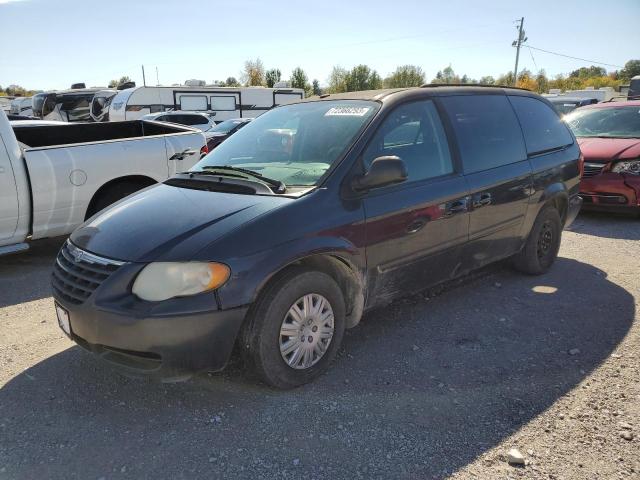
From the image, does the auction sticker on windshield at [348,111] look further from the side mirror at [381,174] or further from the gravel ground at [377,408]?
the gravel ground at [377,408]

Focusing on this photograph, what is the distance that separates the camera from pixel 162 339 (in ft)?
8.54

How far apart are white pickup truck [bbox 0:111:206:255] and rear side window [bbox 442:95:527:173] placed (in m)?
2.56

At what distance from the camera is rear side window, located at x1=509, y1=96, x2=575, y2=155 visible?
15.5 feet

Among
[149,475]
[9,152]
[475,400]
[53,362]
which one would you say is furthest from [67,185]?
[475,400]

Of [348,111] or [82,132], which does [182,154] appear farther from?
[82,132]

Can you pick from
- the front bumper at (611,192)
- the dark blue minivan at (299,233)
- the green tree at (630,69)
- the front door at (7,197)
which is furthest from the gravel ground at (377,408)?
the green tree at (630,69)

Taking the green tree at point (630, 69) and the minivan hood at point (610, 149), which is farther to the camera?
the green tree at point (630, 69)

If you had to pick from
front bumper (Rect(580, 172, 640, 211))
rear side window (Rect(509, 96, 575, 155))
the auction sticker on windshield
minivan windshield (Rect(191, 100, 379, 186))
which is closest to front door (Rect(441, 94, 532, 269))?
rear side window (Rect(509, 96, 575, 155))

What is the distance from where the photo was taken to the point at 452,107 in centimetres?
405

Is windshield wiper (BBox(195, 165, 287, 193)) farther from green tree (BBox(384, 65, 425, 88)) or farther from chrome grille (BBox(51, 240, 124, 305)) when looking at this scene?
green tree (BBox(384, 65, 425, 88))

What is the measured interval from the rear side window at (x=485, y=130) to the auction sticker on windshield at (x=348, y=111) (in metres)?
0.79

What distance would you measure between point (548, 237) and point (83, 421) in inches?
169

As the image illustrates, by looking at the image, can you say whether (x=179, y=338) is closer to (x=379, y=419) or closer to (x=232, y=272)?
(x=232, y=272)

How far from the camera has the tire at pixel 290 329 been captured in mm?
2822
